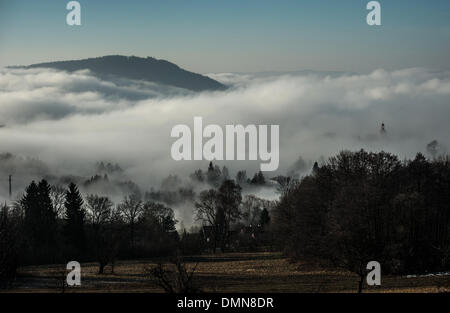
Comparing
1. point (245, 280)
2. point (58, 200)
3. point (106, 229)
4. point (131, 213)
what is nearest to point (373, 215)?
point (245, 280)

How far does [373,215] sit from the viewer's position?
5159 centimetres

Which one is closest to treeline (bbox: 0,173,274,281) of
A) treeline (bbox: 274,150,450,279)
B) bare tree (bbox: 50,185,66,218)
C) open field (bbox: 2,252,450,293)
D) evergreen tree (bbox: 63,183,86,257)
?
evergreen tree (bbox: 63,183,86,257)

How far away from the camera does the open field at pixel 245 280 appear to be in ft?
136

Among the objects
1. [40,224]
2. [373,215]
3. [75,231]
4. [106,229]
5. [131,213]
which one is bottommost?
[75,231]

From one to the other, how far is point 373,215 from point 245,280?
428 inches

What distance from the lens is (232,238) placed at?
4247 inches

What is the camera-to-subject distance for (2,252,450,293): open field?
41594 millimetres

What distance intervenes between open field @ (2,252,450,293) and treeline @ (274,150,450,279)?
1.80 metres

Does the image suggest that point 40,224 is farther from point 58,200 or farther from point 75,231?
point 58,200

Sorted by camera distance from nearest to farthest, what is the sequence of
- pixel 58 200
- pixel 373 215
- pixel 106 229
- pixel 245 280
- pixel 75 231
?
1. pixel 245 280
2. pixel 373 215
3. pixel 106 229
4. pixel 75 231
5. pixel 58 200

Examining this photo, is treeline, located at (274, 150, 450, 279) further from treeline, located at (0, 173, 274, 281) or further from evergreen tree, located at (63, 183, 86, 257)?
evergreen tree, located at (63, 183, 86, 257)

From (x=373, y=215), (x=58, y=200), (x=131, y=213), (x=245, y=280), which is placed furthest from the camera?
(x=58, y=200)
